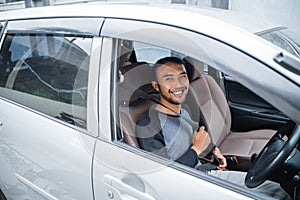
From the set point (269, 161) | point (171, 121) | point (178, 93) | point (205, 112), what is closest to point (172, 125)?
point (171, 121)

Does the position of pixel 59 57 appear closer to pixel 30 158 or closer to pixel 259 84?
pixel 30 158

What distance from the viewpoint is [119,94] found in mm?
1336

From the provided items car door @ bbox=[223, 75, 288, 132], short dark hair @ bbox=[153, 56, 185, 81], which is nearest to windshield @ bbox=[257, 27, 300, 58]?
short dark hair @ bbox=[153, 56, 185, 81]

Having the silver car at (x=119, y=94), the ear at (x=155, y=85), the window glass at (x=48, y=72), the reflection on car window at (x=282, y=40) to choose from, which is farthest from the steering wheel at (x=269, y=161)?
the window glass at (x=48, y=72)

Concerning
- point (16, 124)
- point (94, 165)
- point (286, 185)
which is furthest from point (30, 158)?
point (286, 185)

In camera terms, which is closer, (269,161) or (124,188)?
(269,161)

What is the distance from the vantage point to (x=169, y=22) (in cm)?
111

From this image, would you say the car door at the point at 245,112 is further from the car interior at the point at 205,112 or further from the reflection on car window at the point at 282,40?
the reflection on car window at the point at 282,40

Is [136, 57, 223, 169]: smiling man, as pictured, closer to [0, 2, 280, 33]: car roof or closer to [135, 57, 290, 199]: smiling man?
[135, 57, 290, 199]: smiling man

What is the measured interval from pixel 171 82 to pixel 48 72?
695 millimetres

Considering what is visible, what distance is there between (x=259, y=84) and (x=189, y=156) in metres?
0.57

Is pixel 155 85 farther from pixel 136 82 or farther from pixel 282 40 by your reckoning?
pixel 282 40

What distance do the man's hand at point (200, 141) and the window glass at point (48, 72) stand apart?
57 cm

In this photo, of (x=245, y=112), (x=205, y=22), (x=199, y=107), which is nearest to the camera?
(x=205, y=22)
